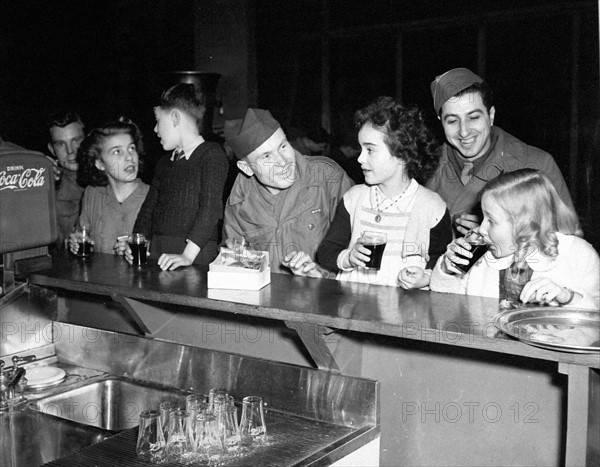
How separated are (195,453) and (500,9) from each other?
304 centimetres

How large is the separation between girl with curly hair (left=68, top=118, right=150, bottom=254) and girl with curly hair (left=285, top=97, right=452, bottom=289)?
146cm

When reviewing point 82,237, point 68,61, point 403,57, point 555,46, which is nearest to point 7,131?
point 68,61

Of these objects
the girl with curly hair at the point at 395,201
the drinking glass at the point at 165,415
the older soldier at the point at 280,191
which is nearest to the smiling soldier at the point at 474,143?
the girl with curly hair at the point at 395,201

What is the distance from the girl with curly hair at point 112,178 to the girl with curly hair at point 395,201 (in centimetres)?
146

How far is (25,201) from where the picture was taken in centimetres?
231

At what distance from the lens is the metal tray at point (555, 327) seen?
174 cm

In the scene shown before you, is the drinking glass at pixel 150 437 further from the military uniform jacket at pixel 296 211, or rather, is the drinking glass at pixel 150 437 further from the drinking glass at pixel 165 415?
the military uniform jacket at pixel 296 211

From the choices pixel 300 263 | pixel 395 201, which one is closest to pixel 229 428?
pixel 300 263

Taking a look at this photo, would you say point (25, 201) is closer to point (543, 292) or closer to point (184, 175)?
point (184, 175)

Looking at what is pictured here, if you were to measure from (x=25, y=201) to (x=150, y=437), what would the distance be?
2.64ft

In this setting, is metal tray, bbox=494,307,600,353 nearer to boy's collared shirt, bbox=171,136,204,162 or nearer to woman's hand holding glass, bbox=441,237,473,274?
woman's hand holding glass, bbox=441,237,473,274

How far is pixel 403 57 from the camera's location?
470 cm

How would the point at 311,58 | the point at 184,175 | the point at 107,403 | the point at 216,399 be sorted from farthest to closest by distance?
the point at 311,58 < the point at 184,175 < the point at 107,403 < the point at 216,399

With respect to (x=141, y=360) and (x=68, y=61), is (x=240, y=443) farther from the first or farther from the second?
(x=68, y=61)
